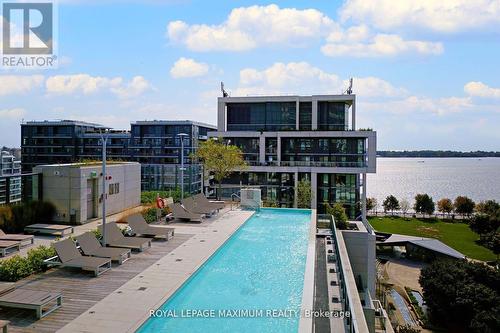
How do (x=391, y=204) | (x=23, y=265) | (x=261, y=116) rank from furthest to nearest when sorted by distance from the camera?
(x=391, y=204) < (x=261, y=116) < (x=23, y=265)

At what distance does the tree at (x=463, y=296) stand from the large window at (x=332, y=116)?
2096 centimetres

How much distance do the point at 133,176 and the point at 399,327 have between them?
1548 centimetres

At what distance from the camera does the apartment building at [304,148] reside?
38.0m

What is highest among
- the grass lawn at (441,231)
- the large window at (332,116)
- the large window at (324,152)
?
the large window at (332,116)

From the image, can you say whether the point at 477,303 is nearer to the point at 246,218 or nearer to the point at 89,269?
the point at 246,218

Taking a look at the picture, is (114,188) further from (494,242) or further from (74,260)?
(494,242)

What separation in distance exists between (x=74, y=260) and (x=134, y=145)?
51.3 m

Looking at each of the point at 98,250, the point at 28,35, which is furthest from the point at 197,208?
the point at 28,35

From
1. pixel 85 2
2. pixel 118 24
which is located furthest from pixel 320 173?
pixel 85 2

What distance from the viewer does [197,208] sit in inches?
787

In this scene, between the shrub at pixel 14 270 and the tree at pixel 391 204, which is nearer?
the shrub at pixel 14 270

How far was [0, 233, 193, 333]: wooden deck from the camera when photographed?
7488 millimetres

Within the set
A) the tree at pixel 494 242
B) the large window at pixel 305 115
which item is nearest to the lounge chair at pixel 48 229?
the large window at pixel 305 115

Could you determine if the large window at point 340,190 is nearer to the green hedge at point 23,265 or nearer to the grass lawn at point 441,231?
the grass lawn at point 441,231
